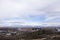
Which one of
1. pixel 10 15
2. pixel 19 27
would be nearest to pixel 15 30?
pixel 19 27

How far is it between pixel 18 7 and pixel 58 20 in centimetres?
70

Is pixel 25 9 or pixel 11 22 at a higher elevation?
pixel 25 9

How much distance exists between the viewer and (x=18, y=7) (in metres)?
2.39

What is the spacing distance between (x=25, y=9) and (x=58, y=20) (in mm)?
579

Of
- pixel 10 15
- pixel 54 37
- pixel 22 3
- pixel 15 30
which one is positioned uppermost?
pixel 22 3

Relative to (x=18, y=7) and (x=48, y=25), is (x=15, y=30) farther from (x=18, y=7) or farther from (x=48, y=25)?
(x=48, y=25)

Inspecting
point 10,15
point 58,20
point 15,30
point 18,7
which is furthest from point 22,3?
point 58,20

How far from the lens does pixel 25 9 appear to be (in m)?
2.38

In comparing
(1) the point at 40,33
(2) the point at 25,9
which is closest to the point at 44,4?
(2) the point at 25,9

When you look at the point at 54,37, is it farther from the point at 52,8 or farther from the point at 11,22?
the point at 11,22

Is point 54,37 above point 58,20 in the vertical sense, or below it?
below

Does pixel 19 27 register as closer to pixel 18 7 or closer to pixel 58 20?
pixel 18 7

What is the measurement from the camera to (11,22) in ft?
7.84

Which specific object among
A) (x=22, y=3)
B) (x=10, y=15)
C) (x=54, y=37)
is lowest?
(x=54, y=37)
